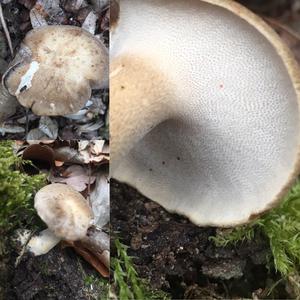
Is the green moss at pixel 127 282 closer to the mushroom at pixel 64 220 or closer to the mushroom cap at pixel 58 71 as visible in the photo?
the mushroom at pixel 64 220

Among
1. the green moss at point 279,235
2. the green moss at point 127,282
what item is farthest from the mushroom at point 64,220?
the green moss at point 279,235

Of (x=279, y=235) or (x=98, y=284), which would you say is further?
(x=279, y=235)

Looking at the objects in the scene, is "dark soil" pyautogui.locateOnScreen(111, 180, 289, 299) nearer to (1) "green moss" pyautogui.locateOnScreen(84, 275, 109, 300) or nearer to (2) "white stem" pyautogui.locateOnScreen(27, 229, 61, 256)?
(1) "green moss" pyautogui.locateOnScreen(84, 275, 109, 300)

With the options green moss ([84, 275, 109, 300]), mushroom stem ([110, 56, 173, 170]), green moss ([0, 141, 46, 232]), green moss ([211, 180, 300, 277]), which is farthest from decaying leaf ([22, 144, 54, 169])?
green moss ([211, 180, 300, 277])

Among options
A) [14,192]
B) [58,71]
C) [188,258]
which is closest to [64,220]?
[14,192]

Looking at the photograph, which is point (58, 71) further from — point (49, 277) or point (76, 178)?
point (49, 277)

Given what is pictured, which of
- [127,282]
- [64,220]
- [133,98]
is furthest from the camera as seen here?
[127,282]

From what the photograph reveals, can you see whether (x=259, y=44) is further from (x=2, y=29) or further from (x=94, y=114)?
(x=2, y=29)
